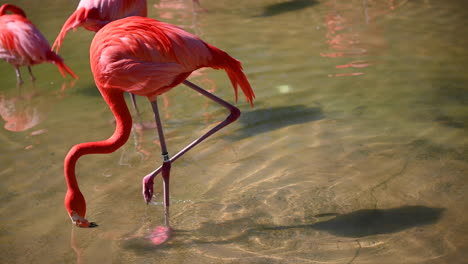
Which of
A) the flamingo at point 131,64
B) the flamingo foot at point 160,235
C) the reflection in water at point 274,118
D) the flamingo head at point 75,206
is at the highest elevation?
the flamingo at point 131,64

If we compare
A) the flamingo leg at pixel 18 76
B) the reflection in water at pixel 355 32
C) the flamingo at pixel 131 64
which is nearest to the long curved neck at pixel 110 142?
the flamingo at pixel 131 64

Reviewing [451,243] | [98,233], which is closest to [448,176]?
[451,243]

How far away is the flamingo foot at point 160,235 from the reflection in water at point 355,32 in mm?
2382

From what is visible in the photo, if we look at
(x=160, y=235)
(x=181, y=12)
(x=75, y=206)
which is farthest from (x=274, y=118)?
(x=181, y=12)

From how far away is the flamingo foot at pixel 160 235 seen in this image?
267 centimetres

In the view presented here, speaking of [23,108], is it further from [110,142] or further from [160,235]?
[160,235]

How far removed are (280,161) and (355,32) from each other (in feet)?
9.34

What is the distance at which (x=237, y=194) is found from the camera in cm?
302

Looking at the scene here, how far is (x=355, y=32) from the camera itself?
5695 mm

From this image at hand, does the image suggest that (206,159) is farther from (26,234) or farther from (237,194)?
(26,234)

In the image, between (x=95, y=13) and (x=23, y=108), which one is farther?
(x=23, y=108)

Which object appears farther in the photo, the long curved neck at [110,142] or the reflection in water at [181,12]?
the reflection in water at [181,12]

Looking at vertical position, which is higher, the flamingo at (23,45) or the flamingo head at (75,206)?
the flamingo at (23,45)

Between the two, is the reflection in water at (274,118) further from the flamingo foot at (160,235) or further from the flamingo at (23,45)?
the flamingo at (23,45)
